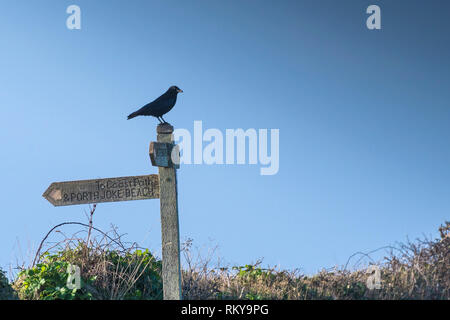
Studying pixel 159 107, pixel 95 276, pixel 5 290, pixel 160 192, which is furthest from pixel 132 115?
pixel 5 290

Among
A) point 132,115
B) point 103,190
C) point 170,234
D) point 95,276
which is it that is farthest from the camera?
point 132,115

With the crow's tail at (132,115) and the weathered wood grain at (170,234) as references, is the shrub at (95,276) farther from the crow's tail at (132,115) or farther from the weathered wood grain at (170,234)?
the crow's tail at (132,115)

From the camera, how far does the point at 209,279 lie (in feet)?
28.1

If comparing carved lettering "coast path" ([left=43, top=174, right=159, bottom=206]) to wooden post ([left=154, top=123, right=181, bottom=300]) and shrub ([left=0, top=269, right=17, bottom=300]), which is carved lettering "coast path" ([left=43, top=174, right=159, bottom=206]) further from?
shrub ([left=0, top=269, right=17, bottom=300])

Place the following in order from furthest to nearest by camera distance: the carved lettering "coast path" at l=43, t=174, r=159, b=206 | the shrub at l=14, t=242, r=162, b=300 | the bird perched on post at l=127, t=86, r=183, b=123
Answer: the bird perched on post at l=127, t=86, r=183, b=123 → the shrub at l=14, t=242, r=162, b=300 → the carved lettering "coast path" at l=43, t=174, r=159, b=206

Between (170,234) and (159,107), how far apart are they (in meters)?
2.14

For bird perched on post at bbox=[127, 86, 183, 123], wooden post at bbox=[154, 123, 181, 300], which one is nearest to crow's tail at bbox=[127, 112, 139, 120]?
bird perched on post at bbox=[127, 86, 183, 123]

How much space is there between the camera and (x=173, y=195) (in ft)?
23.3

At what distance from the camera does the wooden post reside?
7035mm

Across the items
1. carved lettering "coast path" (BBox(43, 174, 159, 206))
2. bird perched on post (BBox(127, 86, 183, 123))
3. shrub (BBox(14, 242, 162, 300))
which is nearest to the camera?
carved lettering "coast path" (BBox(43, 174, 159, 206))

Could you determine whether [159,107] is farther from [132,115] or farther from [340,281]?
[340,281]

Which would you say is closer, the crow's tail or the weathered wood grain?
the weathered wood grain
